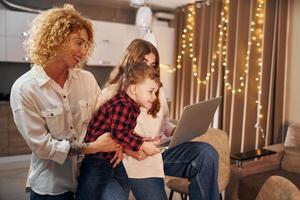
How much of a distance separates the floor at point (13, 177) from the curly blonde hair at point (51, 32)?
6.90 ft

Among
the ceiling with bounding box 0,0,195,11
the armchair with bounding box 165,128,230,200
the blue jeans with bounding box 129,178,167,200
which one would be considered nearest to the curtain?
the ceiling with bounding box 0,0,195,11

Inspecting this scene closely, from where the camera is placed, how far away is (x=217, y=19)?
4328mm

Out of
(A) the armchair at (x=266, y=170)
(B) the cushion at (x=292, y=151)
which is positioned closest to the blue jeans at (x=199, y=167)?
(A) the armchair at (x=266, y=170)

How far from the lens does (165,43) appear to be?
199 inches

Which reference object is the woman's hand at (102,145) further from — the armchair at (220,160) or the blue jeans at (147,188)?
the armchair at (220,160)

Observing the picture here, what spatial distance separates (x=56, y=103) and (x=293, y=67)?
3.02 metres

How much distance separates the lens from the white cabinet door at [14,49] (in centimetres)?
407

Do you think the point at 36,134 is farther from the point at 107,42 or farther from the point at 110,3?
the point at 110,3

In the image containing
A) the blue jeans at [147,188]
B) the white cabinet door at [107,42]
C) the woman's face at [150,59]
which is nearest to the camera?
the blue jeans at [147,188]

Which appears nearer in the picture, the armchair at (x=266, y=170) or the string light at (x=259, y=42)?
the armchair at (x=266, y=170)

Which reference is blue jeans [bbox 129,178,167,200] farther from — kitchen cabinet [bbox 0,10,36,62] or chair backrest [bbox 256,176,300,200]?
kitchen cabinet [bbox 0,10,36,62]

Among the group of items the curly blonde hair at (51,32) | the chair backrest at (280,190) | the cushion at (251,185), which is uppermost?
the curly blonde hair at (51,32)

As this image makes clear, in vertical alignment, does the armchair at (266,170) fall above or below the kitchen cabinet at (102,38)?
below

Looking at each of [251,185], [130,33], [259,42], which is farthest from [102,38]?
[251,185]
